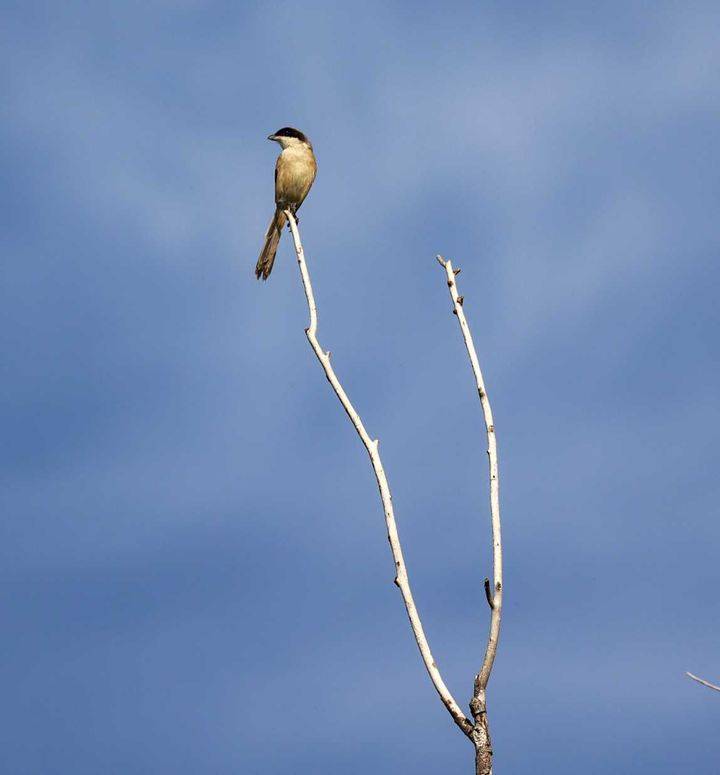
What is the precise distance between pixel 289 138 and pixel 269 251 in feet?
9.78

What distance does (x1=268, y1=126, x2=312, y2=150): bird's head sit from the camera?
1577 cm

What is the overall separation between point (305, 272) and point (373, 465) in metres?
2.27

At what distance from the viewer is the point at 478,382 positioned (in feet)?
17.6

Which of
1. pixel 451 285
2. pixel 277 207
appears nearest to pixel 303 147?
pixel 277 207

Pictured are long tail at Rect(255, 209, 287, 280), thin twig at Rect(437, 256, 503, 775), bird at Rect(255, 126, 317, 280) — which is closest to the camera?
thin twig at Rect(437, 256, 503, 775)

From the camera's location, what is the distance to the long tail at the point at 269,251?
536 inches

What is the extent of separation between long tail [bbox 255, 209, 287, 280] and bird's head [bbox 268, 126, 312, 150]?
2218mm

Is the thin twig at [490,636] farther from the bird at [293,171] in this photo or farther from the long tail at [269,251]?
the bird at [293,171]

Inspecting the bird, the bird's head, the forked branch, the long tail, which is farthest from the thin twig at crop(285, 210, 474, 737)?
the bird's head

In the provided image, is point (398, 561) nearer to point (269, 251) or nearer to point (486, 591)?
point (486, 591)

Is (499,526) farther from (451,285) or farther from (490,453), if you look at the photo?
(451,285)

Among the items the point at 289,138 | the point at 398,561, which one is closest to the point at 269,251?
the point at 289,138

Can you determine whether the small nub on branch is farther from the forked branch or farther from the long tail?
the long tail

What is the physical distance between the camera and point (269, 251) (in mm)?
13766
